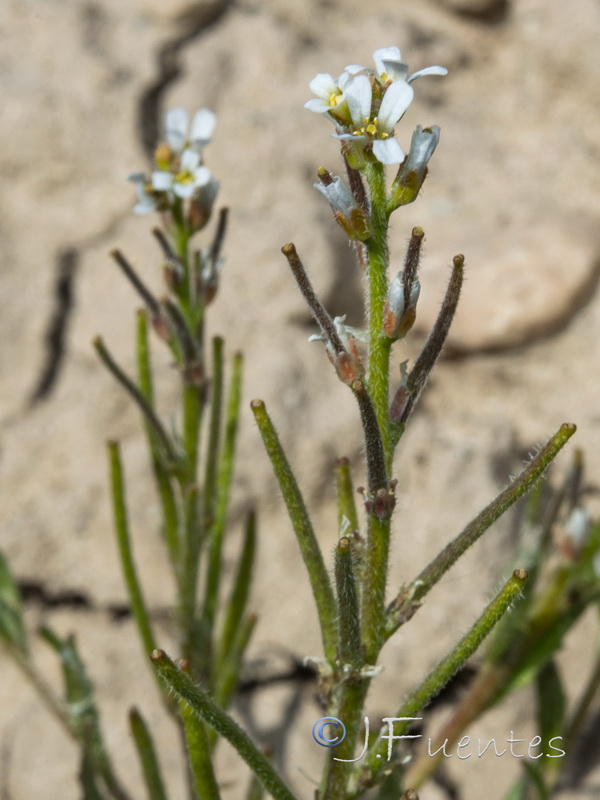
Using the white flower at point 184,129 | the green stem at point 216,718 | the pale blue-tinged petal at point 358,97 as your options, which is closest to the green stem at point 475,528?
the green stem at point 216,718

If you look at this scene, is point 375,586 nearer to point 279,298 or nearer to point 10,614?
point 10,614

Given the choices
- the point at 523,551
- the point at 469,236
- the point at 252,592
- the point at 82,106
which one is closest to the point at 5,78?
the point at 82,106

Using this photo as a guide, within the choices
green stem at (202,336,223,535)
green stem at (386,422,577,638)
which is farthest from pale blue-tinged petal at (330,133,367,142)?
green stem at (202,336,223,535)

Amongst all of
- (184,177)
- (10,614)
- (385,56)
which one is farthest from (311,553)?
(10,614)

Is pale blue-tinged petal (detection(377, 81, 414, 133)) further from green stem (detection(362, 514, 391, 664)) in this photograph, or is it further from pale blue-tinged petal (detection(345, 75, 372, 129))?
green stem (detection(362, 514, 391, 664))

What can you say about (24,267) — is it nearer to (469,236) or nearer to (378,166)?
(469,236)
